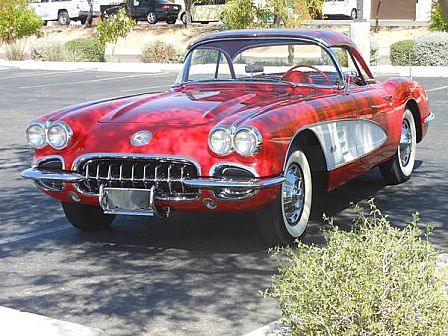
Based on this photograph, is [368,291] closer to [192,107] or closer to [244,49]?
[192,107]

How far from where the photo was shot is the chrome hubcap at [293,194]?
683 cm

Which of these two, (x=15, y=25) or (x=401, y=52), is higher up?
(x=15, y=25)

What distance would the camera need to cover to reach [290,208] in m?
6.94

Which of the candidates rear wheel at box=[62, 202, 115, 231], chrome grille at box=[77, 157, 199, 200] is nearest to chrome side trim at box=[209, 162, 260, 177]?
chrome grille at box=[77, 157, 199, 200]

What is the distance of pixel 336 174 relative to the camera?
7430 millimetres

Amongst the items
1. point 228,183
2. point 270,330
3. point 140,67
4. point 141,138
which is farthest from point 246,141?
point 140,67

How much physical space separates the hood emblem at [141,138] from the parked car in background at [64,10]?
4279cm

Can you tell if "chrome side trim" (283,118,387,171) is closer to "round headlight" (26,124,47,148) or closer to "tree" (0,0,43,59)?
"round headlight" (26,124,47,148)

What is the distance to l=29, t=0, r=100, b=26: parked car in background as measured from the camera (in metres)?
48.5

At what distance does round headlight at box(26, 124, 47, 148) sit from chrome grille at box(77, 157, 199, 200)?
0.45 m

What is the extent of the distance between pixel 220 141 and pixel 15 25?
98.4 ft

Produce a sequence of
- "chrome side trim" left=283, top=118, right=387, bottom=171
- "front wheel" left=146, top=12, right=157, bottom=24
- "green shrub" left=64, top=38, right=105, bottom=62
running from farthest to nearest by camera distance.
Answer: "front wheel" left=146, top=12, right=157, bottom=24, "green shrub" left=64, top=38, right=105, bottom=62, "chrome side trim" left=283, top=118, right=387, bottom=171

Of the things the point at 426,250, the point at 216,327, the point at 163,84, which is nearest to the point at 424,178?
the point at 216,327

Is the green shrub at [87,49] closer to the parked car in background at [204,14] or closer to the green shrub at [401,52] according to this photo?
the green shrub at [401,52]
